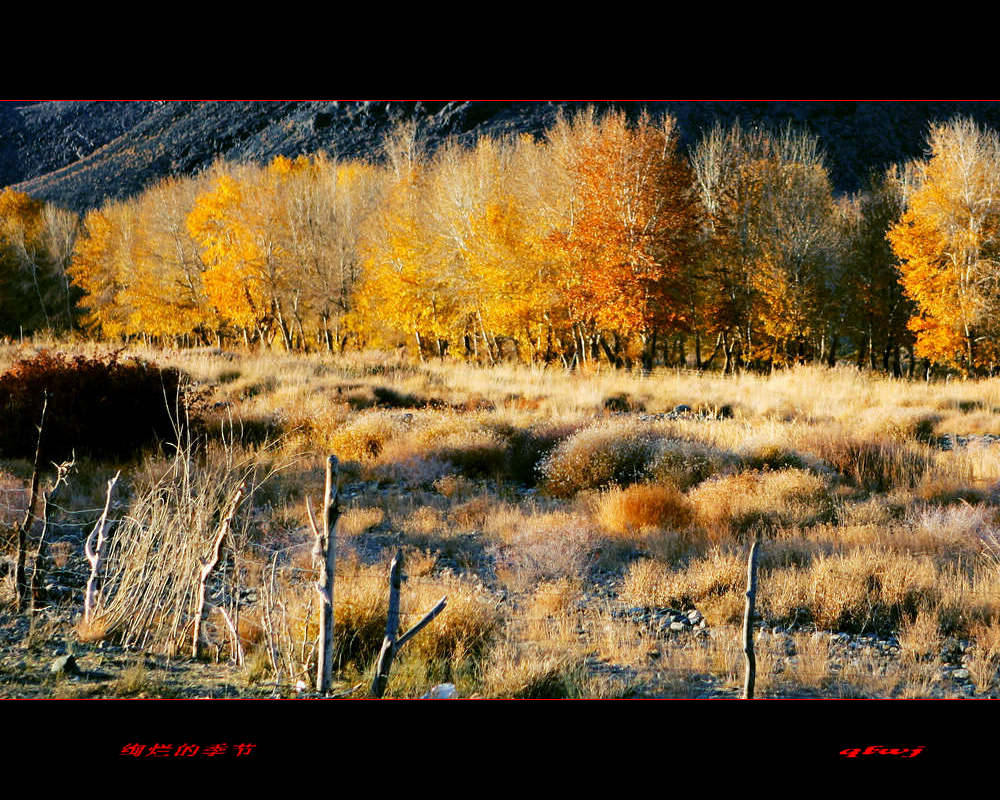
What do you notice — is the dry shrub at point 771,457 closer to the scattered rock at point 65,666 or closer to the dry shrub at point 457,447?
the dry shrub at point 457,447

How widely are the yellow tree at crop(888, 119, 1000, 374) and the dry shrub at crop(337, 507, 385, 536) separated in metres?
26.2

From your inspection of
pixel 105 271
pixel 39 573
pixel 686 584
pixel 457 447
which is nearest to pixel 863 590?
pixel 686 584

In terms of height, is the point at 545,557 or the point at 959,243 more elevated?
the point at 959,243

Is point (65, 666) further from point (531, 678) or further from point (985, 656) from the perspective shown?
point (985, 656)

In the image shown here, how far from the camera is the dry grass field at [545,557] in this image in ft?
14.8

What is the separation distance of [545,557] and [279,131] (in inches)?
4353

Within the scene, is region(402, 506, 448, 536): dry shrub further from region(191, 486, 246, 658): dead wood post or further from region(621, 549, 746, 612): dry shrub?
region(191, 486, 246, 658): dead wood post

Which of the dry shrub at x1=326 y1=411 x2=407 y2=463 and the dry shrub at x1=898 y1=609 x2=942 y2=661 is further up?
the dry shrub at x1=898 y1=609 x2=942 y2=661

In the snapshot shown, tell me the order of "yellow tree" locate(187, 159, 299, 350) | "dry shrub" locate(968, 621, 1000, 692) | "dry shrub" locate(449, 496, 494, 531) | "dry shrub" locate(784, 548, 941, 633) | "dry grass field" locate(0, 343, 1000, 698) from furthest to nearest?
1. "yellow tree" locate(187, 159, 299, 350)
2. "dry shrub" locate(449, 496, 494, 531)
3. "dry shrub" locate(784, 548, 941, 633)
4. "dry shrub" locate(968, 621, 1000, 692)
5. "dry grass field" locate(0, 343, 1000, 698)

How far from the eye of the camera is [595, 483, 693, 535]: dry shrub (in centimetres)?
790

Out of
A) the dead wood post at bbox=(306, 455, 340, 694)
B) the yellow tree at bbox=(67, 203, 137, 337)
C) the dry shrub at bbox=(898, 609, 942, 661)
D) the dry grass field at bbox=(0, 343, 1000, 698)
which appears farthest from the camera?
the yellow tree at bbox=(67, 203, 137, 337)

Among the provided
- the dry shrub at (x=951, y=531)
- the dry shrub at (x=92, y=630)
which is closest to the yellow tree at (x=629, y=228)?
the dry shrub at (x=951, y=531)

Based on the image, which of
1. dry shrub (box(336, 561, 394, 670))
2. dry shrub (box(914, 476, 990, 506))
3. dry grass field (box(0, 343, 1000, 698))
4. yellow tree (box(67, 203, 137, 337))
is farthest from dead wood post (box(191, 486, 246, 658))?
yellow tree (box(67, 203, 137, 337))

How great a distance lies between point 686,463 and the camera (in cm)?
967
